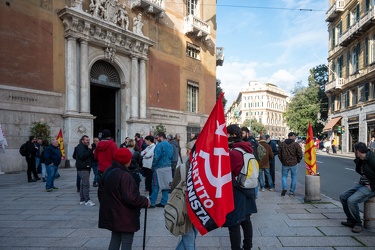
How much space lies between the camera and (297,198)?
8203mm

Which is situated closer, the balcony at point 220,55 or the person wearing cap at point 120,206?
the person wearing cap at point 120,206

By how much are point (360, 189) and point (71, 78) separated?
13.8 m

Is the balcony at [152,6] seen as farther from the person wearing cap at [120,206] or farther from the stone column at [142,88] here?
the person wearing cap at [120,206]

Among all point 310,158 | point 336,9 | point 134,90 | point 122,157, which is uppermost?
point 336,9

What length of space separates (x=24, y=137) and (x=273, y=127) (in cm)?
10034

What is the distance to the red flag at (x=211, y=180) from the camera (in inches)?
125

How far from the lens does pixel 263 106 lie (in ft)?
333

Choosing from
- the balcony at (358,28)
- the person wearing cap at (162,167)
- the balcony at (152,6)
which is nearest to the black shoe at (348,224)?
the person wearing cap at (162,167)

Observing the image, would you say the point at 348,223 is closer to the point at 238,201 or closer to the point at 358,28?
the point at 238,201

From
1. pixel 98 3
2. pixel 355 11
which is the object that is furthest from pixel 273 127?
pixel 98 3

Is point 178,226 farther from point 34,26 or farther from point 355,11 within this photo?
point 355,11

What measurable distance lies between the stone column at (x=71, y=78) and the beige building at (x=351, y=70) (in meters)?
23.9

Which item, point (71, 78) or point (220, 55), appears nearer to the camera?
point (71, 78)

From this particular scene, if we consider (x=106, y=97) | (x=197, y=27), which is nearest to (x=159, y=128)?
(x=106, y=97)
